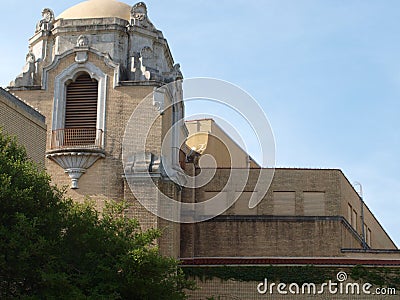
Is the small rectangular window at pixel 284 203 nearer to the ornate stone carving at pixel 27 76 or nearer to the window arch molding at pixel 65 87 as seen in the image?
the window arch molding at pixel 65 87

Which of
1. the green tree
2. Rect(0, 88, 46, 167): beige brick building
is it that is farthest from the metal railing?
the green tree

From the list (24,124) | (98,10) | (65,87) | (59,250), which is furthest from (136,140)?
(59,250)

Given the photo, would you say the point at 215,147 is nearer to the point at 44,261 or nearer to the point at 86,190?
the point at 86,190

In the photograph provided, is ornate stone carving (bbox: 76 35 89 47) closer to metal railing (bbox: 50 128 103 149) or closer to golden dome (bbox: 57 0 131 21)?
golden dome (bbox: 57 0 131 21)

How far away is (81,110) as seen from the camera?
3775 cm

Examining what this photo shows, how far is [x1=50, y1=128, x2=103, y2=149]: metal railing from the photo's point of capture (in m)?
36.7

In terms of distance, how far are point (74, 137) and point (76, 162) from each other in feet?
4.47

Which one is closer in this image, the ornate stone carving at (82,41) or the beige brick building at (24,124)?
the beige brick building at (24,124)

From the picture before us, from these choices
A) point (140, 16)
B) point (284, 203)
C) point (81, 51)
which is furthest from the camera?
point (284, 203)

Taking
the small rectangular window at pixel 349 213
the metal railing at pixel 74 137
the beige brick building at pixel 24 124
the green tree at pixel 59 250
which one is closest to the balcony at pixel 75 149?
the metal railing at pixel 74 137

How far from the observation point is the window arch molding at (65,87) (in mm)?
37188

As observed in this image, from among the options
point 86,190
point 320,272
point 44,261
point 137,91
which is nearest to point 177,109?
point 137,91

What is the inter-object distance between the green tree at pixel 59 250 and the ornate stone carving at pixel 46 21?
13.7 metres

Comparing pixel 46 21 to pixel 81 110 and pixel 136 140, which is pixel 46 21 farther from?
pixel 136 140
